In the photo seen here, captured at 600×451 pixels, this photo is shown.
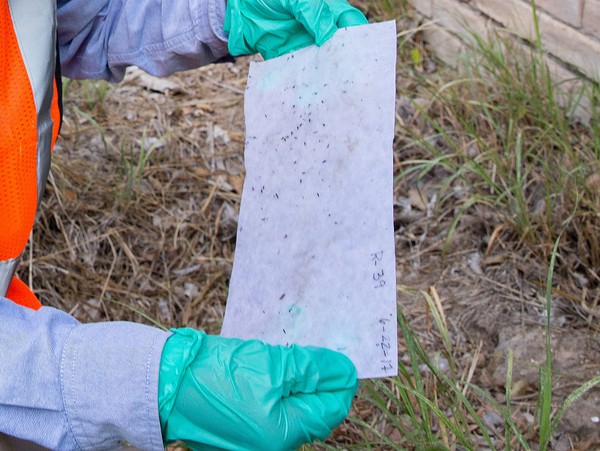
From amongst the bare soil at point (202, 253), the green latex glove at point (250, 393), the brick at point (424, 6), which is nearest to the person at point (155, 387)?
the green latex glove at point (250, 393)

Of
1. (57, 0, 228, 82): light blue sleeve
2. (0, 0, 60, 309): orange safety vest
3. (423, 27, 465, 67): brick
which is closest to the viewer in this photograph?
(0, 0, 60, 309): orange safety vest

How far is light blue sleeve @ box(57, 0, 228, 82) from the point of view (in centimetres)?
143

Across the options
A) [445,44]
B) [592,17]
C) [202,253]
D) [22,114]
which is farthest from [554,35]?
[22,114]

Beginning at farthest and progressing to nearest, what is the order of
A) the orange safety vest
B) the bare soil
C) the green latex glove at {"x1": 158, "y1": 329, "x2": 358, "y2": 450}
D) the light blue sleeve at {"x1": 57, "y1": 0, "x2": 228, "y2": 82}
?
the bare soil < the light blue sleeve at {"x1": 57, "y1": 0, "x2": 228, "y2": 82} < the orange safety vest < the green latex glove at {"x1": 158, "y1": 329, "x2": 358, "y2": 450}

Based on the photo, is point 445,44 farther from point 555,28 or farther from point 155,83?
point 155,83

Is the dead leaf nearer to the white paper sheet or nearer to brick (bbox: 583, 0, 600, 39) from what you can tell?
brick (bbox: 583, 0, 600, 39)

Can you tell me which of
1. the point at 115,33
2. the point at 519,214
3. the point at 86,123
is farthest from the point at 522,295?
the point at 86,123

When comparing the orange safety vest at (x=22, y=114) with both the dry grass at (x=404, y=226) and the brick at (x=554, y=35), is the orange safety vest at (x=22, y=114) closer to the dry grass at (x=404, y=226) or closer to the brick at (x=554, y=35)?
the dry grass at (x=404, y=226)

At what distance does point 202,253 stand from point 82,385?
118 centimetres

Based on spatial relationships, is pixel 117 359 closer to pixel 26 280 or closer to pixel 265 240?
pixel 265 240

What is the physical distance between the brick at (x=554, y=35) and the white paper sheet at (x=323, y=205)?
1.19 m

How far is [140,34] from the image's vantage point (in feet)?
4.91

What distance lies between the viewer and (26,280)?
2.05 m

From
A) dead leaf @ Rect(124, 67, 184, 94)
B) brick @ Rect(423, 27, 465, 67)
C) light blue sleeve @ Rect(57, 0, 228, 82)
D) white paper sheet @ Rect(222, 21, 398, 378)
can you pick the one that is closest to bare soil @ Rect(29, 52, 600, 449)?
dead leaf @ Rect(124, 67, 184, 94)
